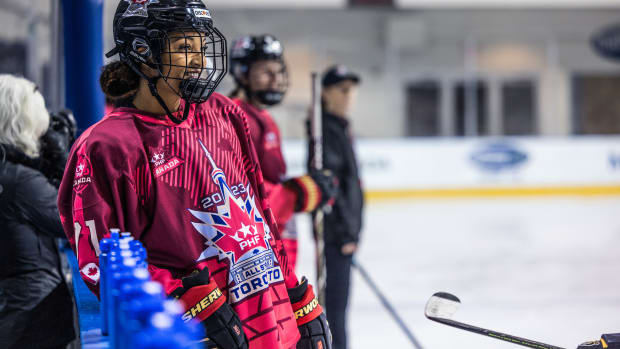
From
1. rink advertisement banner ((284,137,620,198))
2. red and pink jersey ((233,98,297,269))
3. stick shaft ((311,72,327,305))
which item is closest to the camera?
red and pink jersey ((233,98,297,269))

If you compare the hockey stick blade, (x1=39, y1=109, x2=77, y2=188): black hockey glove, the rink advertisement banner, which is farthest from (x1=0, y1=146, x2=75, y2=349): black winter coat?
the hockey stick blade

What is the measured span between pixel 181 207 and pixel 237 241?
11 centimetres

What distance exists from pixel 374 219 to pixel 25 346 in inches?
243

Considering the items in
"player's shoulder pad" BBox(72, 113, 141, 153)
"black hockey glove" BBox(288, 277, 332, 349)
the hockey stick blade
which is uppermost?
the hockey stick blade

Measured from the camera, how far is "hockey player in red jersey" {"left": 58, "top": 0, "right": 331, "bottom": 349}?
1139mm

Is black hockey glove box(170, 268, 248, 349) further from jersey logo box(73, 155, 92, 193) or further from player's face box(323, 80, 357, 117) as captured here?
player's face box(323, 80, 357, 117)

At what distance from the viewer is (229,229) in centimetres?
123

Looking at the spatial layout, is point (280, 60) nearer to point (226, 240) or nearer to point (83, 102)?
point (83, 102)

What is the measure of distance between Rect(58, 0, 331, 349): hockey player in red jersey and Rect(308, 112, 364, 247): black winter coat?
1.52 meters

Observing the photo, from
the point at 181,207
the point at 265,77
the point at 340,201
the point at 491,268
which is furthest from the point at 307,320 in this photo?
A: the point at 491,268

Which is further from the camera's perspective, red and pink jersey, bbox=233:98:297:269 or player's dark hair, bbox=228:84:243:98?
player's dark hair, bbox=228:84:243:98

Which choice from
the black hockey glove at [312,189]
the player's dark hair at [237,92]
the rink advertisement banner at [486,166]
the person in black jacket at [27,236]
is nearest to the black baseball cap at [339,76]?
the player's dark hair at [237,92]

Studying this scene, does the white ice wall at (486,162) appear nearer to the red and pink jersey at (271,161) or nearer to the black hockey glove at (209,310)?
the red and pink jersey at (271,161)

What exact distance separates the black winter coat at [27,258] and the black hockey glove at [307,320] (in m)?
0.55
